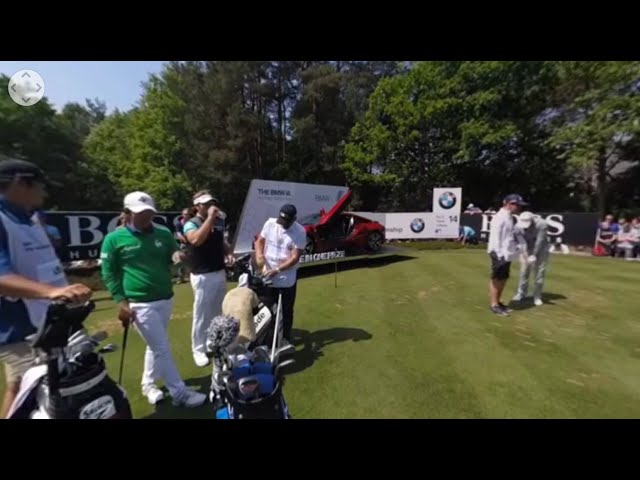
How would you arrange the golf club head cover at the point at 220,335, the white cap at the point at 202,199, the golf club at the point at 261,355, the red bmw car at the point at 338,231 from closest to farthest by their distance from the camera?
1. the golf club head cover at the point at 220,335
2. the golf club at the point at 261,355
3. the white cap at the point at 202,199
4. the red bmw car at the point at 338,231

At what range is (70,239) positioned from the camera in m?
8.34

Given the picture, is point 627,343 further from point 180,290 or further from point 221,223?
point 180,290

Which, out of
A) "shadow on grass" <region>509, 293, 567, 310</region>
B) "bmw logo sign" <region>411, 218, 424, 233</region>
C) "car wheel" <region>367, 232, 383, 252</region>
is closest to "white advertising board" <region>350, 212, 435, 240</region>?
"bmw logo sign" <region>411, 218, 424, 233</region>

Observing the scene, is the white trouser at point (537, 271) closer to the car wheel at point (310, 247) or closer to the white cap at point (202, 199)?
the car wheel at point (310, 247)

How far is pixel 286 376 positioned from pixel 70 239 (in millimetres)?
7595

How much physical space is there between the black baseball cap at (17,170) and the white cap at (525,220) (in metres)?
6.40

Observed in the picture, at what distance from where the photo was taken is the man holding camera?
3621 millimetres

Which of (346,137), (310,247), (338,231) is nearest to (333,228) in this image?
(338,231)

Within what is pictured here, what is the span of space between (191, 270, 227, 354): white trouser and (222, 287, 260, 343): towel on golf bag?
2.11 ft

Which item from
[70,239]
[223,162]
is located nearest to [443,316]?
[70,239]

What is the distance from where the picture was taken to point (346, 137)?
2709 centimetres

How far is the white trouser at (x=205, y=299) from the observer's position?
368 centimetres

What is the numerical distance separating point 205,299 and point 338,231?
21.1ft

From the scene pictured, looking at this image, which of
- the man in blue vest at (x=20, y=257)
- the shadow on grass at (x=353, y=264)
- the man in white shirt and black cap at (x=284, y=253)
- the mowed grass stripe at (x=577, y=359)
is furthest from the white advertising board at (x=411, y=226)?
the man in blue vest at (x=20, y=257)
